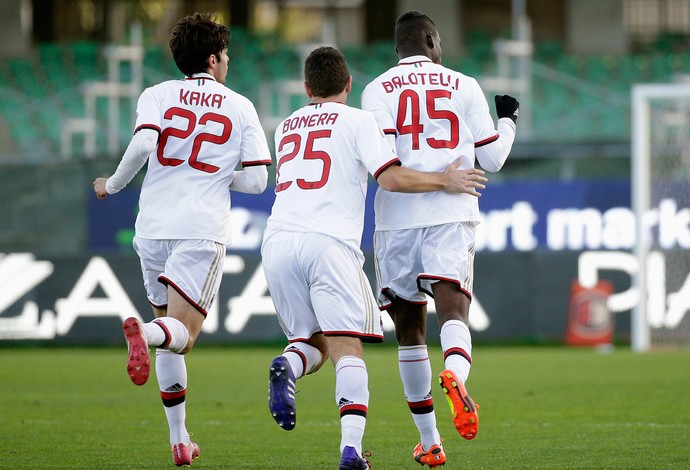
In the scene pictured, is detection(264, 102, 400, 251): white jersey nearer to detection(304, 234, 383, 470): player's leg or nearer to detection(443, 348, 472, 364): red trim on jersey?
detection(304, 234, 383, 470): player's leg

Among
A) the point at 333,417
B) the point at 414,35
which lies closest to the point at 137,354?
the point at 414,35

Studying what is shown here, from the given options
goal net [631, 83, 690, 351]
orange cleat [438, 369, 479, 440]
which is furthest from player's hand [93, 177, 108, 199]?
goal net [631, 83, 690, 351]

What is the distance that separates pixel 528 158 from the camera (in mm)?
15805

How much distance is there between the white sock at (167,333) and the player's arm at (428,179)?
3.82 ft

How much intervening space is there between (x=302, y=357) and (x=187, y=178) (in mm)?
1105

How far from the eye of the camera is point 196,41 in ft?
19.3

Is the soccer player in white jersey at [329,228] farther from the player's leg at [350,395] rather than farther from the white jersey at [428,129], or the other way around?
the white jersey at [428,129]

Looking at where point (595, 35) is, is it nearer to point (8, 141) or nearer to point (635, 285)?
point (635, 285)

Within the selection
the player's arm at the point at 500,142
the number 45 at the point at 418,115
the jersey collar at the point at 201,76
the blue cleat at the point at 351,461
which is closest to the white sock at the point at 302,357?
the blue cleat at the point at 351,461

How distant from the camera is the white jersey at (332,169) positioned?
17.2 feet

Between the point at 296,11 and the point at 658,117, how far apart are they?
1341 centimetres

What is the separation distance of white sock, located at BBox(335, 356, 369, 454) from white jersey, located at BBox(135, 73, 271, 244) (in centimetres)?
108

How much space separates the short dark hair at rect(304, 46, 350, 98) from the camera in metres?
5.32

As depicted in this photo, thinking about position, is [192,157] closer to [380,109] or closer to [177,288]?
[177,288]
